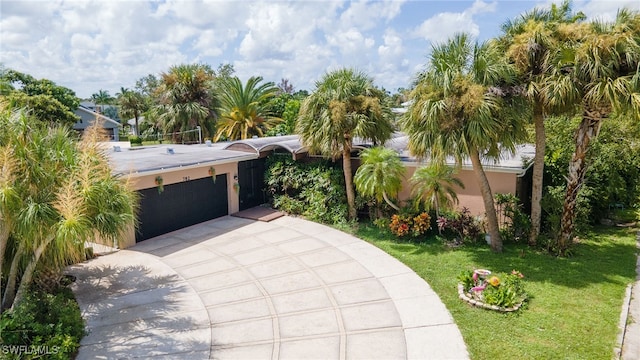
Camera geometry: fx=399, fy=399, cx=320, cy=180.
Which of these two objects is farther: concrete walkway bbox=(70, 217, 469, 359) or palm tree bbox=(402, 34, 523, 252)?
palm tree bbox=(402, 34, 523, 252)

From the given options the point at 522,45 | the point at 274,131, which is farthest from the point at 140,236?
the point at 274,131

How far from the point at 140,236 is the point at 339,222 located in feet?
24.5

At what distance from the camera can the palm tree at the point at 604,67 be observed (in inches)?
383

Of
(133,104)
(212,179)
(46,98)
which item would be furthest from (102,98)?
(212,179)

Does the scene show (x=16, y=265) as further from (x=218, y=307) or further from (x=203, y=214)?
(x=203, y=214)

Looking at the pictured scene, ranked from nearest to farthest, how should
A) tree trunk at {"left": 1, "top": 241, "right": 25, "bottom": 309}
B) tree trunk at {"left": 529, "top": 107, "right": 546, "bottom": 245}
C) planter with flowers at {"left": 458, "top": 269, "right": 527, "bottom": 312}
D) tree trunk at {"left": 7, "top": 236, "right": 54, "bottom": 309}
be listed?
tree trunk at {"left": 7, "top": 236, "right": 54, "bottom": 309} → tree trunk at {"left": 1, "top": 241, "right": 25, "bottom": 309} → planter with flowers at {"left": 458, "top": 269, "right": 527, "bottom": 312} → tree trunk at {"left": 529, "top": 107, "right": 546, "bottom": 245}

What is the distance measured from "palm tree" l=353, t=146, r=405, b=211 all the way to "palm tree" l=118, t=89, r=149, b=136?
5639 cm

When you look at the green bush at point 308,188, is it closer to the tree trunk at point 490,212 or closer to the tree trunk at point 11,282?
the tree trunk at point 490,212

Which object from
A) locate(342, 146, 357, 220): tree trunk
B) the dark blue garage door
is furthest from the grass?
the dark blue garage door

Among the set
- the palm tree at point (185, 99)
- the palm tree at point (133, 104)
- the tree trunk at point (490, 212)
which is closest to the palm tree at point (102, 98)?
the palm tree at point (133, 104)

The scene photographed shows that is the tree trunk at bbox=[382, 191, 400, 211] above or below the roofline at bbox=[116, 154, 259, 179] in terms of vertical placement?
below

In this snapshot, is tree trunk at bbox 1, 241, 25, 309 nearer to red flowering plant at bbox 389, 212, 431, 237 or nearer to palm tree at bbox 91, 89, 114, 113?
red flowering plant at bbox 389, 212, 431, 237

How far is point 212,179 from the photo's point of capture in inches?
675

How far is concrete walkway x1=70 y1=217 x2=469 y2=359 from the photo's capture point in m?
7.70
